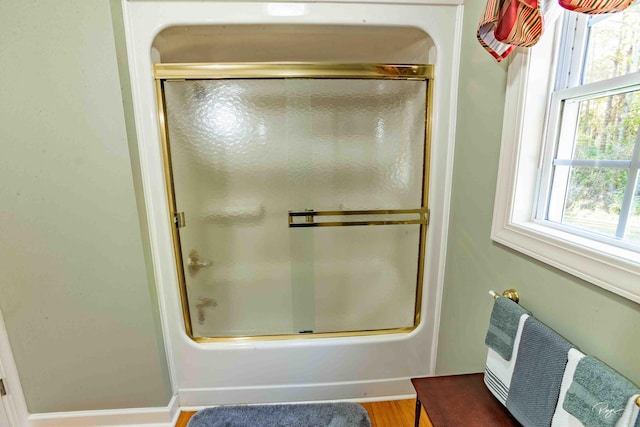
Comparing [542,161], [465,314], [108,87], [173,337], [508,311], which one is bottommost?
[173,337]

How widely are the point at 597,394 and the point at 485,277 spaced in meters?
0.55

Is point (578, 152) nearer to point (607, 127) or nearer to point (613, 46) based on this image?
point (607, 127)

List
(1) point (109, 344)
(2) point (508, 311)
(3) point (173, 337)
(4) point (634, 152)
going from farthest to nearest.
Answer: (3) point (173, 337) < (1) point (109, 344) < (2) point (508, 311) < (4) point (634, 152)

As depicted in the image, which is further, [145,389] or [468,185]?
[145,389]

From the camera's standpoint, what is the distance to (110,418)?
1.43 meters

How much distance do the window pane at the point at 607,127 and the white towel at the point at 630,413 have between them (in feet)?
1.94

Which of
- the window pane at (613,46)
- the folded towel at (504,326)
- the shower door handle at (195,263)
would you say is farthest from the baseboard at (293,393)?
the window pane at (613,46)

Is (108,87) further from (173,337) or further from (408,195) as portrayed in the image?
(408,195)

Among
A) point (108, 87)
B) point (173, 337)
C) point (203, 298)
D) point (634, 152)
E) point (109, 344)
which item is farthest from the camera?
point (203, 298)

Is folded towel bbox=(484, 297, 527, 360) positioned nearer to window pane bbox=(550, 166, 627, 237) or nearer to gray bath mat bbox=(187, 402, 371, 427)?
window pane bbox=(550, 166, 627, 237)

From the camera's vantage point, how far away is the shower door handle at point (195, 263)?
1.55 meters

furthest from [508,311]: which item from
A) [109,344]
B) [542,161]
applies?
A: [109,344]

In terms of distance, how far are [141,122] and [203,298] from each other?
1.04 m

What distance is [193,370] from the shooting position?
4.98ft
